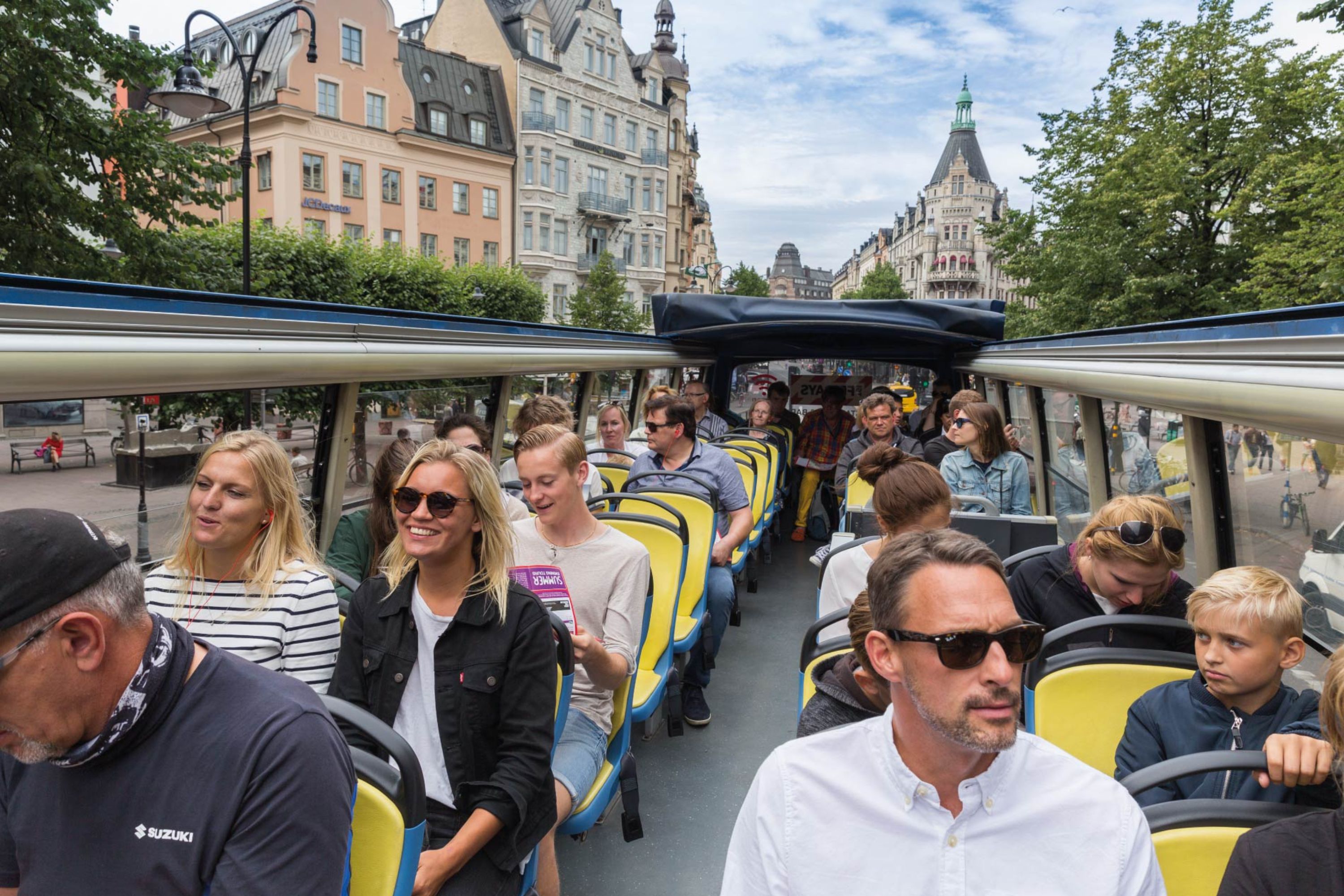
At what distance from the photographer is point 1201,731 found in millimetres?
2117

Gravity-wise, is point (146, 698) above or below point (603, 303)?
below

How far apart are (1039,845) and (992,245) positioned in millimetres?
31188

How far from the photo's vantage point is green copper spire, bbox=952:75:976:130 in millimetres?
129875

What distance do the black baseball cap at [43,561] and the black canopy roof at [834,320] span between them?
22.7 feet

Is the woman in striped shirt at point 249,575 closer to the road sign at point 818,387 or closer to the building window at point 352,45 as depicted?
the road sign at point 818,387

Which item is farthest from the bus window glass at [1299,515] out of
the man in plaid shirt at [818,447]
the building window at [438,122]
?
the building window at [438,122]

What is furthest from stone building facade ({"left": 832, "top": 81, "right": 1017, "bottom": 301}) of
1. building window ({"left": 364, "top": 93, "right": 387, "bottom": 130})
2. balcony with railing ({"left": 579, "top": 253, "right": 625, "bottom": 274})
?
building window ({"left": 364, "top": 93, "right": 387, "bottom": 130})

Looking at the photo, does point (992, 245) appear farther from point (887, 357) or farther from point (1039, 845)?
point (1039, 845)

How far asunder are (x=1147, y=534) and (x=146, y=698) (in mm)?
2655

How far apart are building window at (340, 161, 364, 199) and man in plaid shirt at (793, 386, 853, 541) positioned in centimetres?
3167

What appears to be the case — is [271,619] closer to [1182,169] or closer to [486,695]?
[486,695]

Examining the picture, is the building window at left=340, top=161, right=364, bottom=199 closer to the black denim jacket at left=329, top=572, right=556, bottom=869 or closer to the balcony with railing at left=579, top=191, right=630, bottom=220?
the balcony with railing at left=579, top=191, right=630, bottom=220

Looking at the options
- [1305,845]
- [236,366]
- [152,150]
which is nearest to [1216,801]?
[1305,845]

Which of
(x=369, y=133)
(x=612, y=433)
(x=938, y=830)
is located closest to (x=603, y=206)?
(x=369, y=133)
